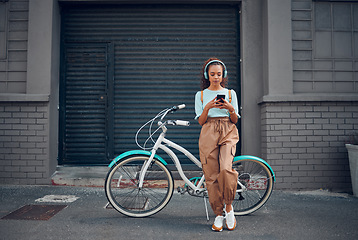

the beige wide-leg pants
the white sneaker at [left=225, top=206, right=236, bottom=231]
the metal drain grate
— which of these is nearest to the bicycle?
the beige wide-leg pants

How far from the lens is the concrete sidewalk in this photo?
10.1 feet

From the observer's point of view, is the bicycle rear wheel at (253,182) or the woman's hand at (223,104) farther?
the bicycle rear wheel at (253,182)

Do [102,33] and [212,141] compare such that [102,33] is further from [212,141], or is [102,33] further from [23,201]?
[212,141]

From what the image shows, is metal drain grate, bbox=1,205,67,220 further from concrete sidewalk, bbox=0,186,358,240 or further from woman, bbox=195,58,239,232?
woman, bbox=195,58,239,232

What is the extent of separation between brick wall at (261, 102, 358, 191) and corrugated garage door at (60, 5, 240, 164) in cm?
121

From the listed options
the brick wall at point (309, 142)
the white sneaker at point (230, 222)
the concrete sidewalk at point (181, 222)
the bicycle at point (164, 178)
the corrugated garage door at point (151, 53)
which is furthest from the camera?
the corrugated garage door at point (151, 53)

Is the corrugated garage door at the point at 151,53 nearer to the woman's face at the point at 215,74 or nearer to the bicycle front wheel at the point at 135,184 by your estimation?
the bicycle front wheel at the point at 135,184

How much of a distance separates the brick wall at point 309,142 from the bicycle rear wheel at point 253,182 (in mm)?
1693

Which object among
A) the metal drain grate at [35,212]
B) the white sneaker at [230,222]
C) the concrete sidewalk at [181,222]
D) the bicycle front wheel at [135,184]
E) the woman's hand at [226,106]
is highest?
the woman's hand at [226,106]

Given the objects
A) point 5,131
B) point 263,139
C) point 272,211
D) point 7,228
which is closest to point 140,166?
point 7,228

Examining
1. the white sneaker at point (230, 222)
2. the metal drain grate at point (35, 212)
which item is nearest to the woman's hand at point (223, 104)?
the white sneaker at point (230, 222)

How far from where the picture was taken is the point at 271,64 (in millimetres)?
5430

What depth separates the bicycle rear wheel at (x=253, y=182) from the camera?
11.8 feet

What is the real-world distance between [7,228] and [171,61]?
4.18 metres
